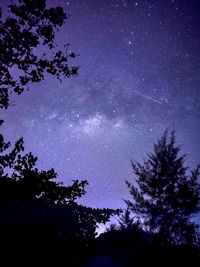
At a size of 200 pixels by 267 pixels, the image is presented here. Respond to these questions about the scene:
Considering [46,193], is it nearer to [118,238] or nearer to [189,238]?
[118,238]

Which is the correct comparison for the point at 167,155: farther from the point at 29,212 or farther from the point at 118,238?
the point at 29,212

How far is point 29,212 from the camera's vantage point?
11922mm

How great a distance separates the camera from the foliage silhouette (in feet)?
28.1

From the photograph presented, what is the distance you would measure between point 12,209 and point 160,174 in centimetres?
1139

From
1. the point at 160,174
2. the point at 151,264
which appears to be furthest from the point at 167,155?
the point at 151,264

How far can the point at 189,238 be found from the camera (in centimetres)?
1752

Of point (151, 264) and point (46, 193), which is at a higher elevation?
point (46, 193)

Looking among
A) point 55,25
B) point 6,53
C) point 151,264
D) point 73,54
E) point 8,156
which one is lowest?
point 151,264

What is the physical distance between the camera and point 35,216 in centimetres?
1216

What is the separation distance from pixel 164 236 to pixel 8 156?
10.6 metres

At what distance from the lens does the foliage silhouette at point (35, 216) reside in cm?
855

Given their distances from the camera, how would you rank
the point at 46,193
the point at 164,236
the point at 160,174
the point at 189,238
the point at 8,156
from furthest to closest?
the point at 160,174 < the point at 189,238 < the point at 164,236 < the point at 8,156 < the point at 46,193

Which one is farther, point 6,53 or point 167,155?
point 167,155

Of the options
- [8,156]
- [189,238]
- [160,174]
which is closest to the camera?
[8,156]
